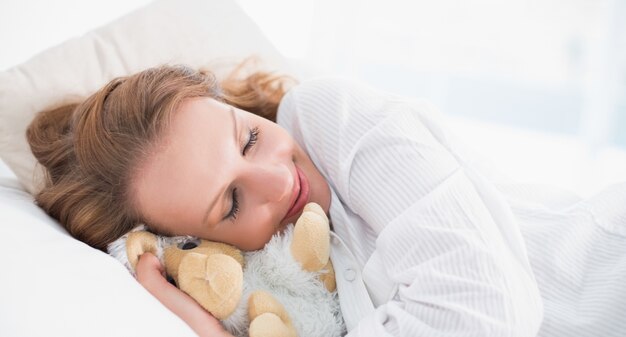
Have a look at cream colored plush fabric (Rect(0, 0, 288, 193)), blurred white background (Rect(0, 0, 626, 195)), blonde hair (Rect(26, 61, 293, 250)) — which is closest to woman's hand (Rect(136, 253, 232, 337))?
blonde hair (Rect(26, 61, 293, 250))

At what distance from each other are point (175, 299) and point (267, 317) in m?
0.14

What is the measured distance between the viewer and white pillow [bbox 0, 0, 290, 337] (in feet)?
2.31

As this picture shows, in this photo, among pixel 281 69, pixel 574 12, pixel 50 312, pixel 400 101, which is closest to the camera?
pixel 50 312

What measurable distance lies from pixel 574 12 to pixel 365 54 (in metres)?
2.87

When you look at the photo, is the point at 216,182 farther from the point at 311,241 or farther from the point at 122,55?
the point at 122,55

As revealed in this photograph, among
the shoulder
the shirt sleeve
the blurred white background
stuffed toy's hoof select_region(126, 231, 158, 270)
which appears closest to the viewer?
the shirt sleeve

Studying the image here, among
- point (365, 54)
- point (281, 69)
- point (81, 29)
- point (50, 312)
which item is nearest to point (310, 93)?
point (281, 69)

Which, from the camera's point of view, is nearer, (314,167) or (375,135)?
(375,135)

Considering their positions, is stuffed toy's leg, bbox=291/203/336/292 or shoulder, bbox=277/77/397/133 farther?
shoulder, bbox=277/77/397/133

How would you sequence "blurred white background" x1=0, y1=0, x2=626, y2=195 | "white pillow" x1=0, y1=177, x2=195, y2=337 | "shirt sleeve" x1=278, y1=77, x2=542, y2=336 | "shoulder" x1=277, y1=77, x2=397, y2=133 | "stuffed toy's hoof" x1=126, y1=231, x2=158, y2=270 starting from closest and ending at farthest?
"white pillow" x1=0, y1=177, x2=195, y2=337 → "shirt sleeve" x1=278, y1=77, x2=542, y2=336 → "stuffed toy's hoof" x1=126, y1=231, x2=158, y2=270 → "shoulder" x1=277, y1=77, x2=397, y2=133 → "blurred white background" x1=0, y1=0, x2=626, y2=195

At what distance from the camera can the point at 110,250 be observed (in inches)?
40.7

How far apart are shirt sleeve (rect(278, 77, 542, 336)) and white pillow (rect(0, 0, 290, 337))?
0.31 m

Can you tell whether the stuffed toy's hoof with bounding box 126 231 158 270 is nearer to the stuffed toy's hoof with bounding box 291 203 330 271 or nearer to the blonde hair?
the blonde hair

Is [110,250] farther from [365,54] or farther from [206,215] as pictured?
[365,54]
